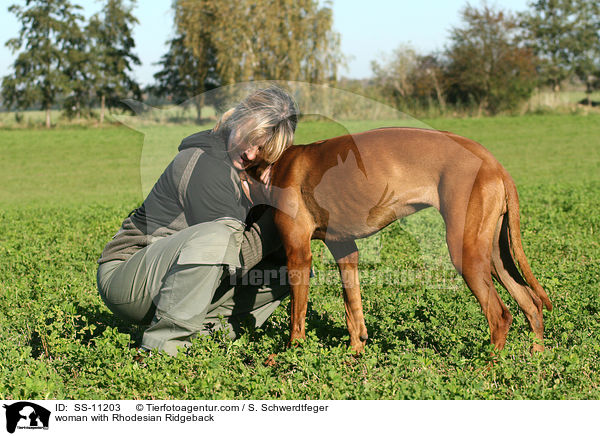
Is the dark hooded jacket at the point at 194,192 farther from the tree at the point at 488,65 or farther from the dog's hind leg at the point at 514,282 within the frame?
the tree at the point at 488,65

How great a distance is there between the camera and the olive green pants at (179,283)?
396cm

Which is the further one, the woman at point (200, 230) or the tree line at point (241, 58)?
the tree line at point (241, 58)

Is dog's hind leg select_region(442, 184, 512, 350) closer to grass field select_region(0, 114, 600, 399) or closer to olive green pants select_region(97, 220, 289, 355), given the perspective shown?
grass field select_region(0, 114, 600, 399)

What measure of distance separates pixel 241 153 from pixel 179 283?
0.89 metres

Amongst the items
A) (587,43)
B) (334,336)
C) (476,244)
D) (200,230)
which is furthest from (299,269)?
(587,43)

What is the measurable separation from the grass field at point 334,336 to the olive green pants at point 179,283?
0.18m

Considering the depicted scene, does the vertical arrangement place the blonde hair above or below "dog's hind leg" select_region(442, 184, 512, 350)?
above

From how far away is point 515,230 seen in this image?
12.9ft

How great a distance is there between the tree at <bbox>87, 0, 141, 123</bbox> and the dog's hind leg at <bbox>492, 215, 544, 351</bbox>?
38.4m

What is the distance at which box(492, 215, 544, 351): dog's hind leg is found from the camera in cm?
414

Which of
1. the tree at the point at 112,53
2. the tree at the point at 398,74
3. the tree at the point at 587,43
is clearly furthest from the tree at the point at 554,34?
the tree at the point at 112,53

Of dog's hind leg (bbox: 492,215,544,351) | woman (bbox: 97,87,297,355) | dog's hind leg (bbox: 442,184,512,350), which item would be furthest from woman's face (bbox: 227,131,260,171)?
dog's hind leg (bbox: 492,215,544,351)

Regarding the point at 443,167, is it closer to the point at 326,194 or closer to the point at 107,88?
the point at 326,194
